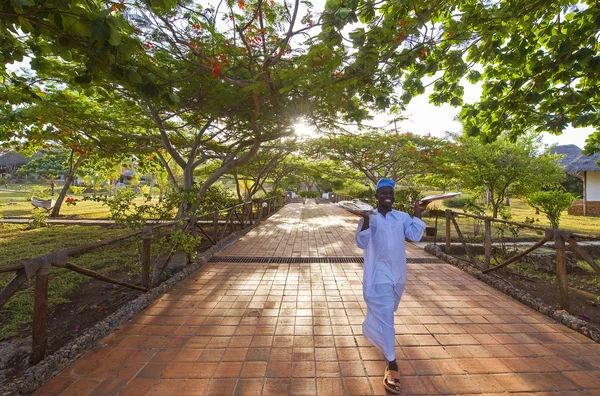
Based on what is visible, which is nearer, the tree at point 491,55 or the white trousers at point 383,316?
the white trousers at point 383,316

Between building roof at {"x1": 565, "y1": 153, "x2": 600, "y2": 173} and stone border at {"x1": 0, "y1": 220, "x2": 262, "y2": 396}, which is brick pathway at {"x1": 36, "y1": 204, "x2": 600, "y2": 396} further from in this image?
building roof at {"x1": 565, "y1": 153, "x2": 600, "y2": 173}

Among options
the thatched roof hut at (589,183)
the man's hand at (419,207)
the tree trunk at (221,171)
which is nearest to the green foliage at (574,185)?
the thatched roof hut at (589,183)

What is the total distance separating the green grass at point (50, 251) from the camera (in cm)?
450

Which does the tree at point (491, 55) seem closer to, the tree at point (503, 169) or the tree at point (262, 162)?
the tree at point (503, 169)

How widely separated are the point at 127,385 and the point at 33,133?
9.86 m

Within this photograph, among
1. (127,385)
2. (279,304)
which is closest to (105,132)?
(279,304)

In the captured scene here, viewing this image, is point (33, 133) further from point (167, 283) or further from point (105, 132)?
point (167, 283)

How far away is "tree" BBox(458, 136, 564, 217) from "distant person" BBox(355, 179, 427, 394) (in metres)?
9.30

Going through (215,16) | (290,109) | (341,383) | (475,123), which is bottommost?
(341,383)

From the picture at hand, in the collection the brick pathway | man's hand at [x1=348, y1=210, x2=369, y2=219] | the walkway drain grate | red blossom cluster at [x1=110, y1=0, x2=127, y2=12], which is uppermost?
red blossom cluster at [x1=110, y1=0, x2=127, y2=12]

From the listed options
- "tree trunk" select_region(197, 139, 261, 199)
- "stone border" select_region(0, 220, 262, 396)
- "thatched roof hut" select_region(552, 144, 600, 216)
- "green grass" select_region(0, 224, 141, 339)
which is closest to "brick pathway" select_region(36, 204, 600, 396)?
"stone border" select_region(0, 220, 262, 396)

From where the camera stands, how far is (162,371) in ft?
8.07

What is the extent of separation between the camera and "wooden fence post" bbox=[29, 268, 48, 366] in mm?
2469

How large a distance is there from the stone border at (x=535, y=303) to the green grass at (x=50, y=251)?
543 cm
